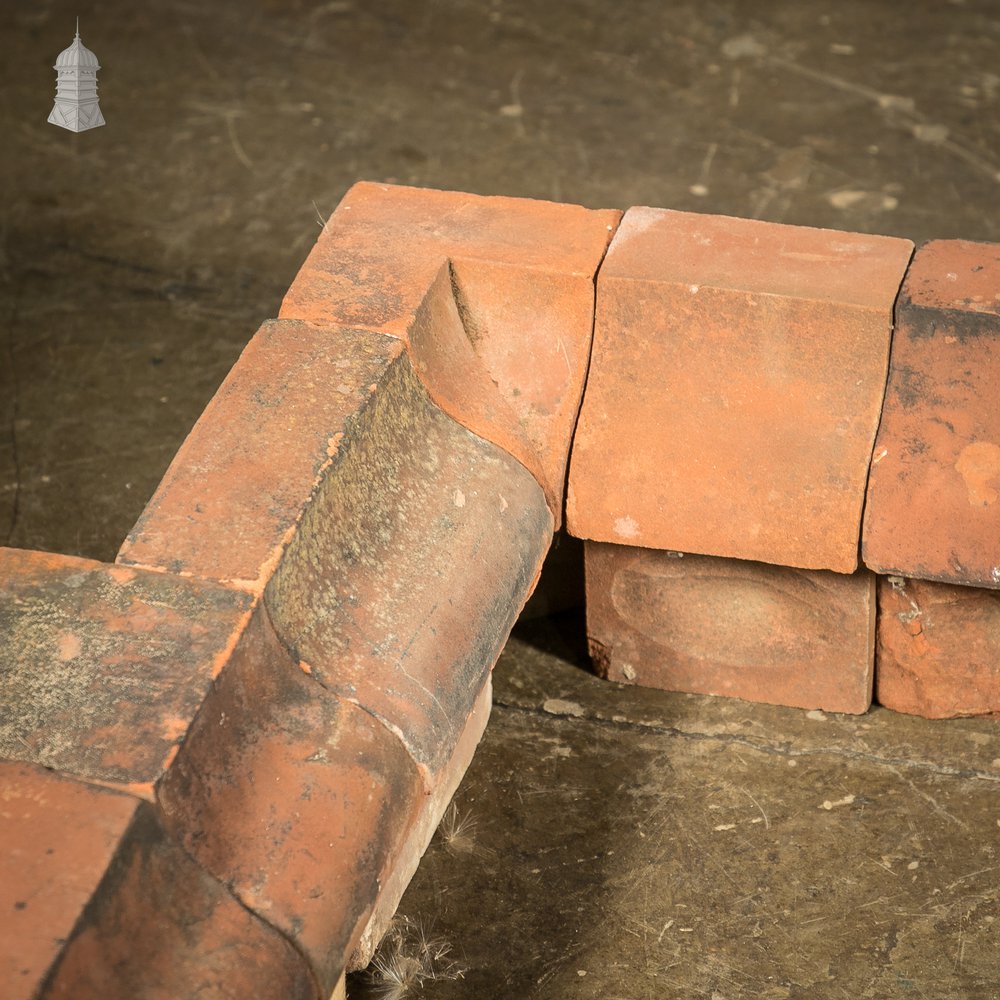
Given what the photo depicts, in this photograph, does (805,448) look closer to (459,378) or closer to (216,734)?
(459,378)

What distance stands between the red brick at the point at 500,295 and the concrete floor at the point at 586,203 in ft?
2.28

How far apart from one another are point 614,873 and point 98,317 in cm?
280

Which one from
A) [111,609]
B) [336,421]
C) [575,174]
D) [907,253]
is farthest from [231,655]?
[575,174]

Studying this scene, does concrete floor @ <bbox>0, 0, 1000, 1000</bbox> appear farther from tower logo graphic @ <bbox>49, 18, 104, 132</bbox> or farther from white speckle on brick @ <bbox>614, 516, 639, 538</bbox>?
tower logo graphic @ <bbox>49, 18, 104, 132</bbox>

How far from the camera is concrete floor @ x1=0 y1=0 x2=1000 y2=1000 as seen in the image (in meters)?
3.23

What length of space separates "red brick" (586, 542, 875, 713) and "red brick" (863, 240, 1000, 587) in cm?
21

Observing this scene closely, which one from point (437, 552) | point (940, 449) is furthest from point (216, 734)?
point (940, 449)

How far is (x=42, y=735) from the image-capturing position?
2482 millimetres

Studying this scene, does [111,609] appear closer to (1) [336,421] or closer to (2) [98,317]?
(1) [336,421]

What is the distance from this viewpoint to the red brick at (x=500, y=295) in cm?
343

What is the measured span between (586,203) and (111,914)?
3.89 m

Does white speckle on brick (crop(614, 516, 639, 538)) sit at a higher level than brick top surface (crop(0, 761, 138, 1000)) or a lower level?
lower

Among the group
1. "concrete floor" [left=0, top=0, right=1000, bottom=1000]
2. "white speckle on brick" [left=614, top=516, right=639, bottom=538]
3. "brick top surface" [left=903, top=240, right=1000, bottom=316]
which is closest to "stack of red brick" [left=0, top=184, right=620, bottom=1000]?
"white speckle on brick" [left=614, top=516, right=639, bottom=538]

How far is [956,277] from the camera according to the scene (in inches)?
135
